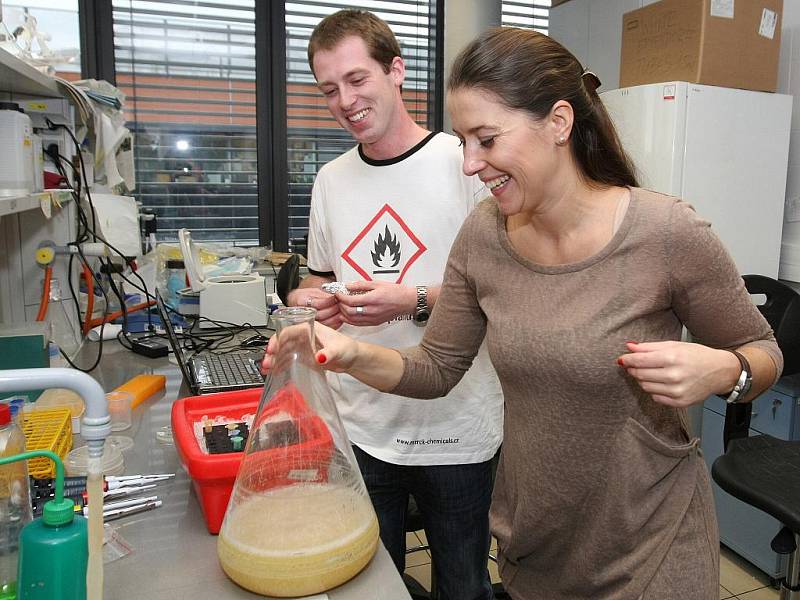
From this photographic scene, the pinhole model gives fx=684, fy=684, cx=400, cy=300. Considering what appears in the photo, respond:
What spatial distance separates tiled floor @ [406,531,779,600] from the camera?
7.81 ft

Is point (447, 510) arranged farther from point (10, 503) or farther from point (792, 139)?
point (792, 139)

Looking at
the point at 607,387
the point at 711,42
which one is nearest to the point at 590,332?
the point at 607,387

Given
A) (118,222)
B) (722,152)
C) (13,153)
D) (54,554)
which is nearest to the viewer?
(54,554)

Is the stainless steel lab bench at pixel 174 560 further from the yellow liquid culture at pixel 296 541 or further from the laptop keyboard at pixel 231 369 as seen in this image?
the laptop keyboard at pixel 231 369

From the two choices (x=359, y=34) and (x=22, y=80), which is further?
(x=22, y=80)

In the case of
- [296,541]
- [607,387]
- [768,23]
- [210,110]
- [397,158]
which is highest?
[768,23]

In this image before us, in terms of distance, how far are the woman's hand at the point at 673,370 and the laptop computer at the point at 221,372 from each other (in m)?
0.96

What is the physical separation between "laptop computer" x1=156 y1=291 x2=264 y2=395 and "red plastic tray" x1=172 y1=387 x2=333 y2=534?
458 millimetres

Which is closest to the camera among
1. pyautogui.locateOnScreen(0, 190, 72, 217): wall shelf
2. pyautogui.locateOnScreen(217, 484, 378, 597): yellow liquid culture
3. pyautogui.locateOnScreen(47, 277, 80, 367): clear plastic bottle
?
pyautogui.locateOnScreen(217, 484, 378, 597): yellow liquid culture

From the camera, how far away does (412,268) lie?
1468mm

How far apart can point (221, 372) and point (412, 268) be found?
59cm

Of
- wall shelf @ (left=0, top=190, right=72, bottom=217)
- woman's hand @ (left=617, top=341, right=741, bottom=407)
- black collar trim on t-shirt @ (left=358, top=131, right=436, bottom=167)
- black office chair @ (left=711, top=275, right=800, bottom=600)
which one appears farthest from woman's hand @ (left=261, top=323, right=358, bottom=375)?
black office chair @ (left=711, top=275, right=800, bottom=600)

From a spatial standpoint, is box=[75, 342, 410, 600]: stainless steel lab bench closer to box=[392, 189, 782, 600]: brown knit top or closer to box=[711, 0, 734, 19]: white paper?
box=[392, 189, 782, 600]: brown knit top

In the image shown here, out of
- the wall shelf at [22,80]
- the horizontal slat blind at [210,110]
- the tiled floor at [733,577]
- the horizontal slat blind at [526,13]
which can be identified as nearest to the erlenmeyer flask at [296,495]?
the wall shelf at [22,80]
